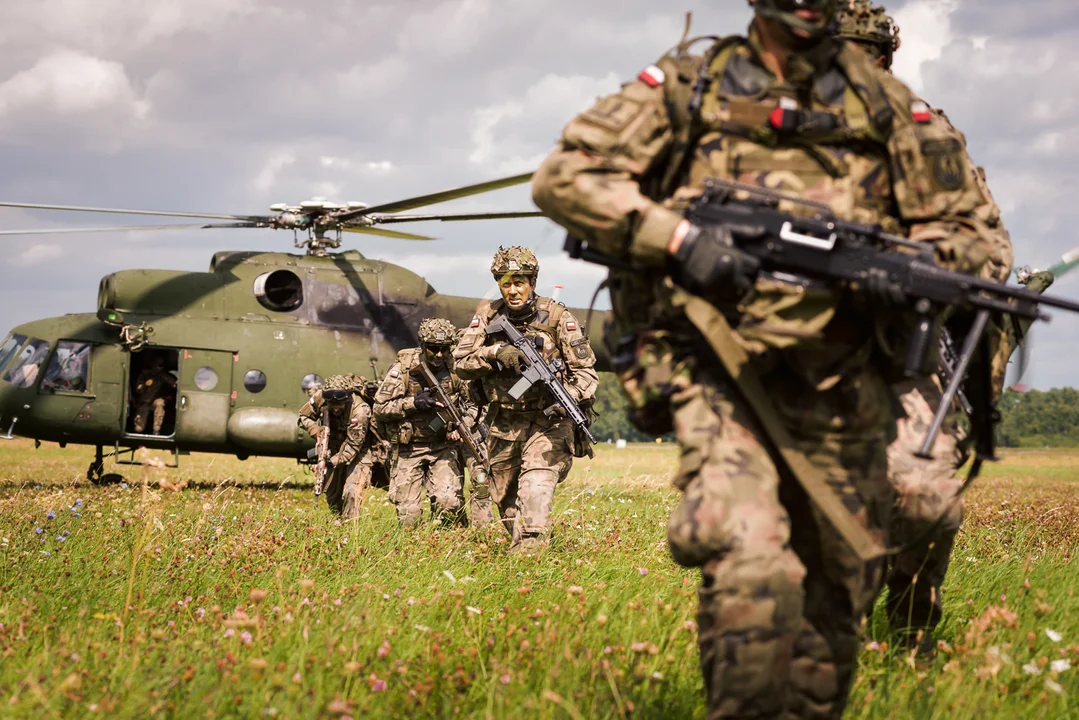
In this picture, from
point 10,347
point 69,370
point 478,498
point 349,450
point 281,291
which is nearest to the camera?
point 478,498

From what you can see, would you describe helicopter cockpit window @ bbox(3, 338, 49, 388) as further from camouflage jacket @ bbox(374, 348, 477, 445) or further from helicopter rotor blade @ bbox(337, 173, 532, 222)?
camouflage jacket @ bbox(374, 348, 477, 445)

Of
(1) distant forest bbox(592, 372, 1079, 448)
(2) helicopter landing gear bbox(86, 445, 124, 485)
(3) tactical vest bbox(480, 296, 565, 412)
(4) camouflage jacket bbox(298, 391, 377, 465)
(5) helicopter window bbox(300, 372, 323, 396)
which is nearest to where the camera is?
(3) tactical vest bbox(480, 296, 565, 412)

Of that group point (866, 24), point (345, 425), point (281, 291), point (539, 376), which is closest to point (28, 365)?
point (281, 291)

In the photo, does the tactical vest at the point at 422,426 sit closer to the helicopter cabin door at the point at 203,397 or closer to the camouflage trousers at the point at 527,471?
the camouflage trousers at the point at 527,471

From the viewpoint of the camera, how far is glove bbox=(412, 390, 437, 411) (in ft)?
31.6

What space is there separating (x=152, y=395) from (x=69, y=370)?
1.20m

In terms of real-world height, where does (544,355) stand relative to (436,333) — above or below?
below

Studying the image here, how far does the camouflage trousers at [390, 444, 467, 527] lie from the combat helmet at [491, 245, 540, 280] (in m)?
2.23

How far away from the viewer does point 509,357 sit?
7.82 metres

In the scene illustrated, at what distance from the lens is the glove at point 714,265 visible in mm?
2773

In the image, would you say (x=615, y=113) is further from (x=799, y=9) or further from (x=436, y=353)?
(x=436, y=353)

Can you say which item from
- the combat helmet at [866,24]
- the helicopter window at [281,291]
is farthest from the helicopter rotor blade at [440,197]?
the combat helmet at [866,24]

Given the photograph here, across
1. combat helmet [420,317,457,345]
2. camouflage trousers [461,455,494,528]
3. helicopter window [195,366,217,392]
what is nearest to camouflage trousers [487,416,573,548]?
camouflage trousers [461,455,494,528]

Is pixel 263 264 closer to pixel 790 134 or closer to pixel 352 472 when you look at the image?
pixel 352 472
